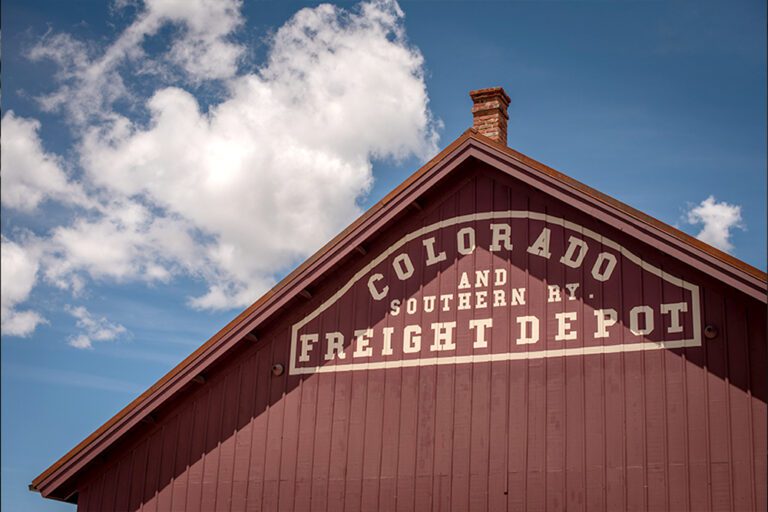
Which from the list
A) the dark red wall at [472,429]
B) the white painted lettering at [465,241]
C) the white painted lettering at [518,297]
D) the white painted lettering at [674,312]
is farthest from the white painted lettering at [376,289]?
the white painted lettering at [674,312]

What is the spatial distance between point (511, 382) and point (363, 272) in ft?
12.0

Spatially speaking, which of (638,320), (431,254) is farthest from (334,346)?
(638,320)

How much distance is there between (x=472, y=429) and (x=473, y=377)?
0.90m

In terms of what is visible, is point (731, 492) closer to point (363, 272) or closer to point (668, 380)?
point (668, 380)

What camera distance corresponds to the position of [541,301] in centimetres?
1734

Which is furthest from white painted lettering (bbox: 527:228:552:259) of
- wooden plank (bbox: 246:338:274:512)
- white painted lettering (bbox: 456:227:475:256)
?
wooden plank (bbox: 246:338:274:512)

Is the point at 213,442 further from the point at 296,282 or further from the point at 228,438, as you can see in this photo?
the point at 296,282

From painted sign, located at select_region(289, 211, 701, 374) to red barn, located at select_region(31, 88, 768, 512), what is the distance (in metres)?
0.03

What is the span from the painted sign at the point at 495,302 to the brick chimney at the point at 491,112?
11.2ft

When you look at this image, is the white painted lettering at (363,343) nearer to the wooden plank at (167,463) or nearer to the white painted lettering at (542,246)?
the white painted lettering at (542,246)

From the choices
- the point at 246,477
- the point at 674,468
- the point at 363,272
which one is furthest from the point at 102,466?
the point at 674,468

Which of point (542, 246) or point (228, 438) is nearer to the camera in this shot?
point (542, 246)

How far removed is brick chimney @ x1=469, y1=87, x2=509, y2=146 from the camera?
21.3 m

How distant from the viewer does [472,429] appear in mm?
17047
